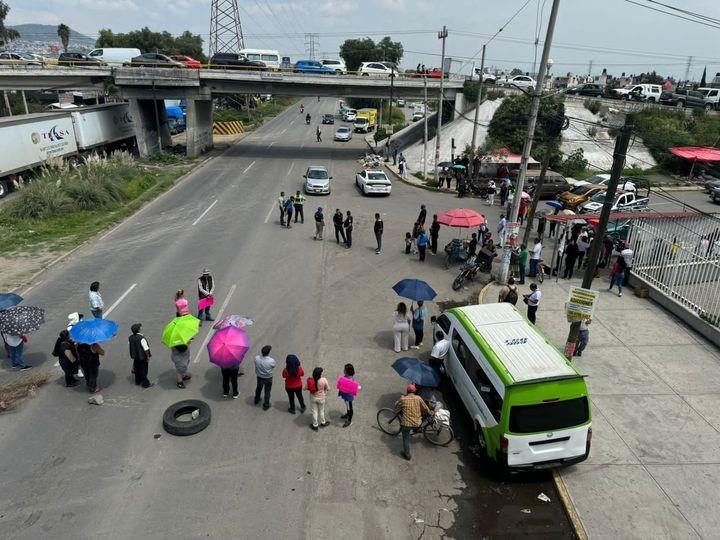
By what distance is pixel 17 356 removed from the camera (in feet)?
35.3

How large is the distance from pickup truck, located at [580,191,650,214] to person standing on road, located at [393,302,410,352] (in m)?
17.2

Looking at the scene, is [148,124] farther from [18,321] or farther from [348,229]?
[18,321]

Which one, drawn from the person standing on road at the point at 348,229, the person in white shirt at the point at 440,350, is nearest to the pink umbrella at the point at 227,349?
the person in white shirt at the point at 440,350

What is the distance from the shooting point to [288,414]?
385 inches

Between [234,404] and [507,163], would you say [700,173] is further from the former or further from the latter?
[234,404]

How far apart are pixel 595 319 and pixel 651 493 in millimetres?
6917

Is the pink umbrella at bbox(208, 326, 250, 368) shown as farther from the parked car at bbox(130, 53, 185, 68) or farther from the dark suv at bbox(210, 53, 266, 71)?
the dark suv at bbox(210, 53, 266, 71)

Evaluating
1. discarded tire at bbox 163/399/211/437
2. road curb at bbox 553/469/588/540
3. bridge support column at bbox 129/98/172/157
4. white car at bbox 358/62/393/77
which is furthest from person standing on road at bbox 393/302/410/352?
white car at bbox 358/62/393/77

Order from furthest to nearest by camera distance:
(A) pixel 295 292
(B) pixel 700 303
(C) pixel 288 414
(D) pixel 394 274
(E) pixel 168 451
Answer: (D) pixel 394 274 < (A) pixel 295 292 < (B) pixel 700 303 < (C) pixel 288 414 < (E) pixel 168 451

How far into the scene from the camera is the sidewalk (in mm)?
7672

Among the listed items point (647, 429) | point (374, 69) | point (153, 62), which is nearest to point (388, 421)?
point (647, 429)

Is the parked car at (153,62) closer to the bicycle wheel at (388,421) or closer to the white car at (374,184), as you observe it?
the white car at (374,184)

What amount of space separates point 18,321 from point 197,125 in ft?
111

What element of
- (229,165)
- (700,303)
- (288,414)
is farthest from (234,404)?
(229,165)
